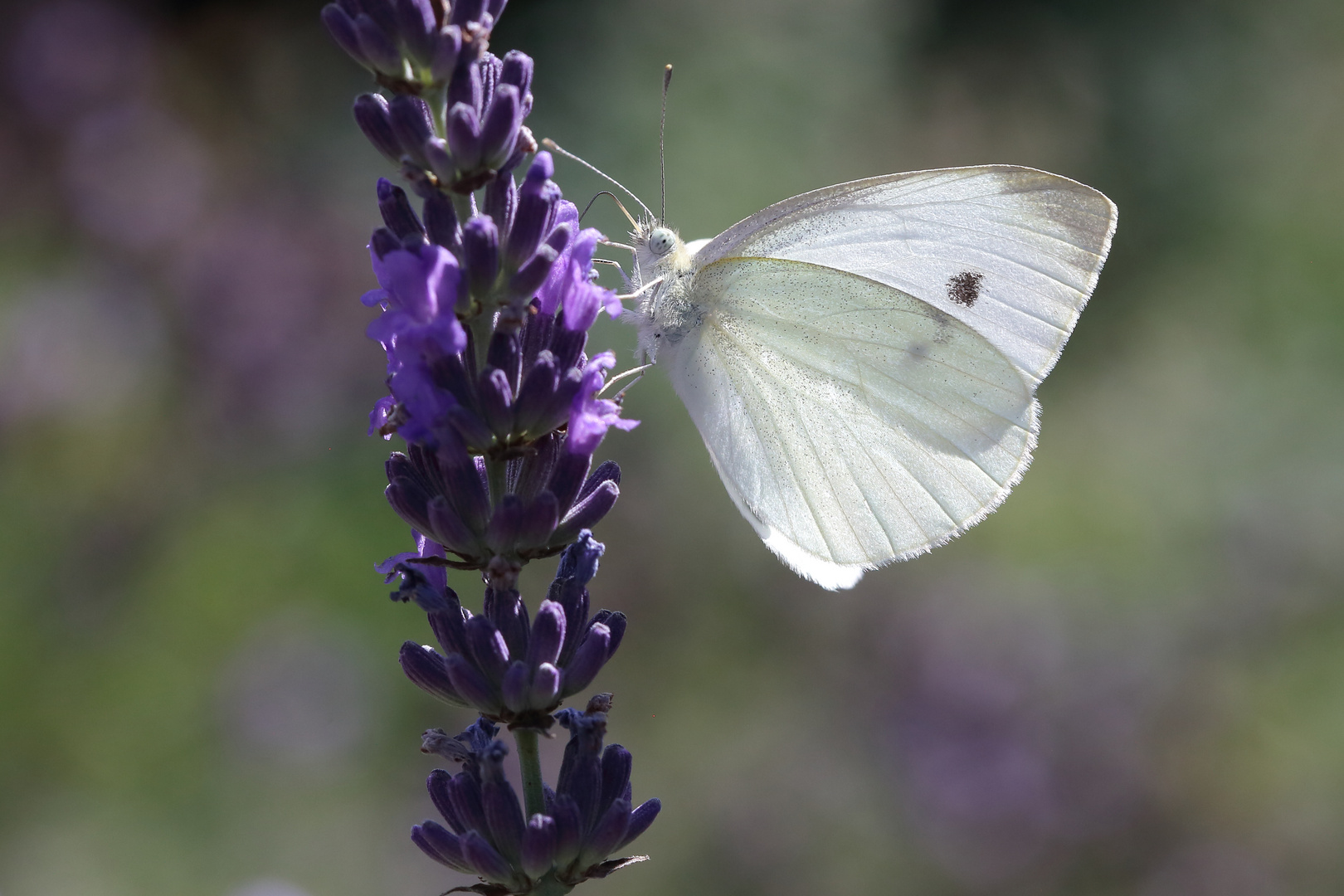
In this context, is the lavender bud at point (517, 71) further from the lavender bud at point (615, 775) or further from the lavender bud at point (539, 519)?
the lavender bud at point (615, 775)

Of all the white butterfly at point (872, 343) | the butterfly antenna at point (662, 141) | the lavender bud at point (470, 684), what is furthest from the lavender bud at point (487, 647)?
the butterfly antenna at point (662, 141)

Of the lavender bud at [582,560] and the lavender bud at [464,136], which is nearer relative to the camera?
the lavender bud at [464,136]

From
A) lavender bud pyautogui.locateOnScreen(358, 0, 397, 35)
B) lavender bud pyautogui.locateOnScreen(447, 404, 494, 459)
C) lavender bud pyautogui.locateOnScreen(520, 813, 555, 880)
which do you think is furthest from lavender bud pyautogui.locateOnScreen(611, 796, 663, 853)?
lavender bud pyautogui.locateOnScreen(358, 0, 397, 35)

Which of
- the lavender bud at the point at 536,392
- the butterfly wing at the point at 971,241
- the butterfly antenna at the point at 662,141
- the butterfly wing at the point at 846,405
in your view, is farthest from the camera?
the butterfly antenna at the point at 662,141

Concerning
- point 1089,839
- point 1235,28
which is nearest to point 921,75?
point 1235,28

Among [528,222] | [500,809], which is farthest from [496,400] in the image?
[500,809]

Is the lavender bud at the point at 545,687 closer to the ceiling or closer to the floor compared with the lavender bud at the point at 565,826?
closer to the ceiling

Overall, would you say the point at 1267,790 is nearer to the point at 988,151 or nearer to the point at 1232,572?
the point at 1232,572

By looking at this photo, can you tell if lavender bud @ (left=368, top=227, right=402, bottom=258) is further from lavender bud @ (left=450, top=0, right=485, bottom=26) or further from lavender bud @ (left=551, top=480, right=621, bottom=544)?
lavender bud @ (left=551, top=480, right=621, bottom=544)
